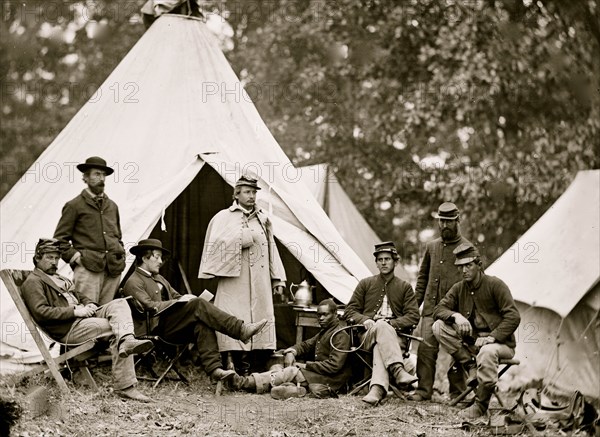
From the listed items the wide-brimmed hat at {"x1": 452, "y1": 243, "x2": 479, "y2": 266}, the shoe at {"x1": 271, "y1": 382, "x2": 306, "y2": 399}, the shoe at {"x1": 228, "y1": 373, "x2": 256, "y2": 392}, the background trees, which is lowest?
the shoe at {"x1": 271, "y1": 382, "x2": 306, "y2": 399}

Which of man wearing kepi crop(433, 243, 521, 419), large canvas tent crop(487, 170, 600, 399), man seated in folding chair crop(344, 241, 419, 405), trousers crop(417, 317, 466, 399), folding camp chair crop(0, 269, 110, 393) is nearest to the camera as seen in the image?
folding camp chair crop(0, 269, 110, 393)

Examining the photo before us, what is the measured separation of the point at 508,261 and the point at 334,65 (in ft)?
23.6

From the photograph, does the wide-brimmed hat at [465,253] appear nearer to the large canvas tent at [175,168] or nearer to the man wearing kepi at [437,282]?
the man wearing kepi at [437,282]

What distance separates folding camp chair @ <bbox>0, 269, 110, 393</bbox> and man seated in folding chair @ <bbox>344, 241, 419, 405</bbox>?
212cm

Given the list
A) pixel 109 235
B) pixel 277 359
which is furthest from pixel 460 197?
pixel 109 235

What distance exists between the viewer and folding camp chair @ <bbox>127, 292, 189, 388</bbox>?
7953 millimetres

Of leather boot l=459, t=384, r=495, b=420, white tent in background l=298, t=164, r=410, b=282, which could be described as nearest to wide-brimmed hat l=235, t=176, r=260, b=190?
leather boot l=459, t=384, r=495, b=420

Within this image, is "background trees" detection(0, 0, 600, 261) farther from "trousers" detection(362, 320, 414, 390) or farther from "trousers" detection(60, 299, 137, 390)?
"trousers" detection(60, 299, 137, 390)

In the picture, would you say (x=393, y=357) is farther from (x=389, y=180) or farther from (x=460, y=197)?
(x=389, y=180)

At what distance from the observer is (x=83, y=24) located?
69.1 feet

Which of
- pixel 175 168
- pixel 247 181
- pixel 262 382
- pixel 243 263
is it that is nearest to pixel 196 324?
pixel 262 382

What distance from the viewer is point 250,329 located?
7.93 m

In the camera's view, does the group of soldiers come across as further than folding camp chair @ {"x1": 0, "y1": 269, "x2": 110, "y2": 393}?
Yes

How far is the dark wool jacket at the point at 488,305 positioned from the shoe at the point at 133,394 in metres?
2.39
